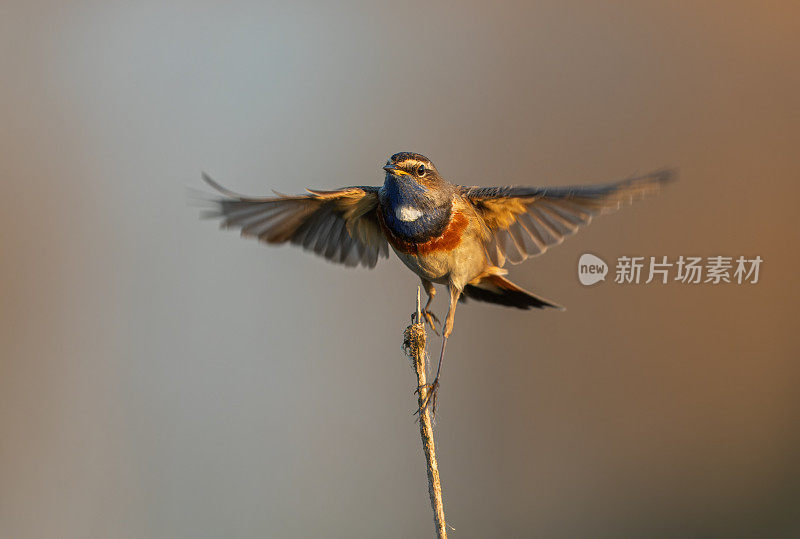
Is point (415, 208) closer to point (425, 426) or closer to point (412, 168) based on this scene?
point (412, 168)

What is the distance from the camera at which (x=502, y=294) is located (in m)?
1.23

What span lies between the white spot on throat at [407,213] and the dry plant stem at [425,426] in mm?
164

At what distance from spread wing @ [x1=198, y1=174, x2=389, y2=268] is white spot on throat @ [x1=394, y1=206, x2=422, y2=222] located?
9 centimetres

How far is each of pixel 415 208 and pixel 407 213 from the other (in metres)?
0.01

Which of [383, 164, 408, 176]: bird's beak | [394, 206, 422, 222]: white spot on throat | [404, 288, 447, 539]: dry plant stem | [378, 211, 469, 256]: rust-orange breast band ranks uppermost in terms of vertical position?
[383, 164, 408, 176]: bird's beak

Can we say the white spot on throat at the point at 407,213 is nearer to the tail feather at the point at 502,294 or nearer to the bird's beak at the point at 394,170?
the bird's beak at the point at 394,170

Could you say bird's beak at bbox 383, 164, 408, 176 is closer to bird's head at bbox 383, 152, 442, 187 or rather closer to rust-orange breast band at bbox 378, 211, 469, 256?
bird's head at bbox 383, 152, 442, 187

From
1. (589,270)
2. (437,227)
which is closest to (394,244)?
(437,227)

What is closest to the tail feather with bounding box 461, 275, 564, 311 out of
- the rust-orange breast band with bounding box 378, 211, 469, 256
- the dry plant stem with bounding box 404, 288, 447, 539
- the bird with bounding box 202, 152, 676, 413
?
the bird with bounding box 202, 152, 676, 413

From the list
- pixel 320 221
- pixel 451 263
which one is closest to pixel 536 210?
pixel 451 263

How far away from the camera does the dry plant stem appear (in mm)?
863

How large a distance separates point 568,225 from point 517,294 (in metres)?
0.17

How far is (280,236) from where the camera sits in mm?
1176

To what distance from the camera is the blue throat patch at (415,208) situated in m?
1.06
